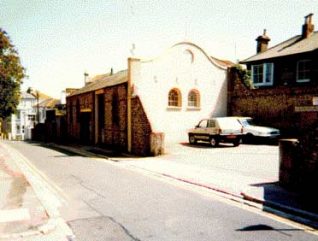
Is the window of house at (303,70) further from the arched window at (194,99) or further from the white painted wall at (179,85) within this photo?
the arched window at (194,99)

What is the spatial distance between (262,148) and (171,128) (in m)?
6.61

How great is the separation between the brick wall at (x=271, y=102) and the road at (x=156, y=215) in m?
13.1

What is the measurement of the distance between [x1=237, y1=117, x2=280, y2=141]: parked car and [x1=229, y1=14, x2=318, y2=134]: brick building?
1.23 meters

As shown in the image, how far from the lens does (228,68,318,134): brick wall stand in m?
20.4

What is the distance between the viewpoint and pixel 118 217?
7.29 meters

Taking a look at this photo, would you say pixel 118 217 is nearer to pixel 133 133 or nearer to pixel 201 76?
pixel 133 133

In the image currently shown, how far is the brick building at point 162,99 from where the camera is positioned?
65.8ft

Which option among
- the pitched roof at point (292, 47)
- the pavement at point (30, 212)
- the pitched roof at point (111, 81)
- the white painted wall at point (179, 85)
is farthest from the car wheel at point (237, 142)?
the pavement at point (30, 212)

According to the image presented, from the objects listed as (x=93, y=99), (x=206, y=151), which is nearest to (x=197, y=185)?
(x=206, y=151)

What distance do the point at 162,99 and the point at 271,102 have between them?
25.3ft

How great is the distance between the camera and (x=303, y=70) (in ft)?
81.8

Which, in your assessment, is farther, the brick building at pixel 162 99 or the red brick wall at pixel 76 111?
the red brick wall at pixel 76 111

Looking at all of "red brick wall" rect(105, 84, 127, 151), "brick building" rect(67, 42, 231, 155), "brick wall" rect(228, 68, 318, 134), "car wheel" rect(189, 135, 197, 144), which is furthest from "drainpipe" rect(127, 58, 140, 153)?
"brick wall" rect(228, 68, 318, 134)

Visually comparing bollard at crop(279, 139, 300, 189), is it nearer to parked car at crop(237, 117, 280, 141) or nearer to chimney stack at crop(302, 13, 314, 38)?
parked car at crop(237, 117, 280, 141)
